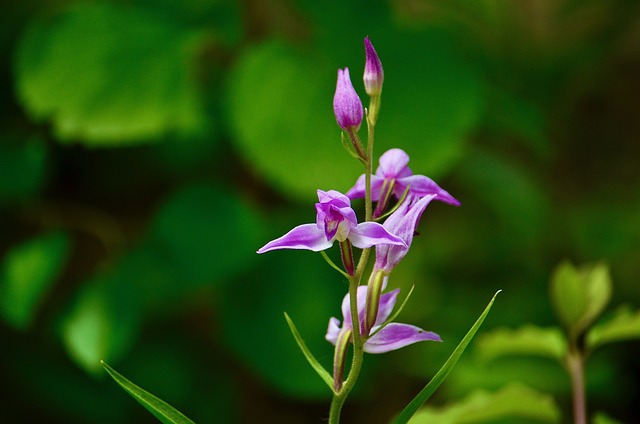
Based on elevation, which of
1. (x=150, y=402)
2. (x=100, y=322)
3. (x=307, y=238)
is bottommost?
(x=100, y=322)

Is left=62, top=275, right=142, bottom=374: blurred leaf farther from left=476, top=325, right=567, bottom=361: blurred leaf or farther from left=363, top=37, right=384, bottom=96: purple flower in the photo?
left=363, top=37, right=384, bottom=96: purple flower

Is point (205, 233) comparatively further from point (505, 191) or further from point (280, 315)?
point (505, 191)

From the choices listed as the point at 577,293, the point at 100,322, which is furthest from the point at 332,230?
the point at 100,322

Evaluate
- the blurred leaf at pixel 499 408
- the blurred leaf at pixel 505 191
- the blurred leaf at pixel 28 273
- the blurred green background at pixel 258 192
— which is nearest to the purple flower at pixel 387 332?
the blurred leaf at pixel 499 408

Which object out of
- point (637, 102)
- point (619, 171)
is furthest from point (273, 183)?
point (637, 102)

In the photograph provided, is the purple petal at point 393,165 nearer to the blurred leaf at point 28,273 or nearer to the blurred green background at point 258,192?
the blurred green background at point 258,192

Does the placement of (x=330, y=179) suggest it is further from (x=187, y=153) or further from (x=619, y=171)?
(x=619, y=171)
